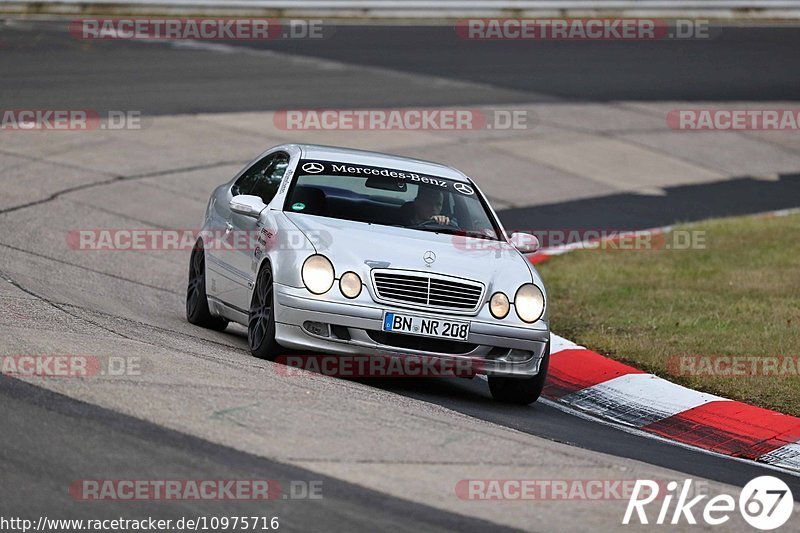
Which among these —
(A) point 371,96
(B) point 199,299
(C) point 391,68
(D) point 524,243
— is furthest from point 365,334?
(C) point 391,68

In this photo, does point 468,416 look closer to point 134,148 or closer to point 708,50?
point 134,148

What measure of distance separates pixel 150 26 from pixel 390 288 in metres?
19.9

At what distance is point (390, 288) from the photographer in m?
8.59

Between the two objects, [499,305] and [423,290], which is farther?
[499,305]

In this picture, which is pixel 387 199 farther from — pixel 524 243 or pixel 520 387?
pixel 520 387

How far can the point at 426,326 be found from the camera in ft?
28.1

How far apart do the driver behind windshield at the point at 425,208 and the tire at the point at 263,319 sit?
1.13m

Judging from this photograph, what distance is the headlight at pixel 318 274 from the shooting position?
858cm

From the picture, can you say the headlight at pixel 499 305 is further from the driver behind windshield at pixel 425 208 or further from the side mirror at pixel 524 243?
the driver behind windshield at pixel 425 208

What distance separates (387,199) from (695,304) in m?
3.72

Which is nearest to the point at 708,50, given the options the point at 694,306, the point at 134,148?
the point at 134,148

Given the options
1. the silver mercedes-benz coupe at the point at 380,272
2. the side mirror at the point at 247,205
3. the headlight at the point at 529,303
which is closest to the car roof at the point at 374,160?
the silver mercedes-benz coupe at the point at 380,272

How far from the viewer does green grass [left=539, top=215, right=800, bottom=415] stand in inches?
407

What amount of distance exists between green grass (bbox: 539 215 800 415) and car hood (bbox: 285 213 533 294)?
1.78 m
